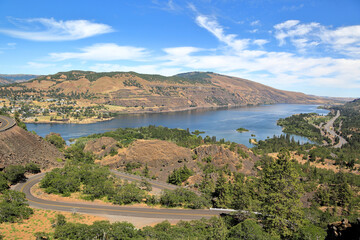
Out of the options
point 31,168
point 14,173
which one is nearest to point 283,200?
point 14,173

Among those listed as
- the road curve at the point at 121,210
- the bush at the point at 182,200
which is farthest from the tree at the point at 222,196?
the road curve at the point at 121,210

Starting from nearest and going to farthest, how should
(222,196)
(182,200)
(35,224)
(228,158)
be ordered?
(35,224) → (182,200) → (222,196) → (228,158)

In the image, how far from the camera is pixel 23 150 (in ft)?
206

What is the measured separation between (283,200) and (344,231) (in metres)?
6.63

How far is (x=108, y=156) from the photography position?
8362 centimetres

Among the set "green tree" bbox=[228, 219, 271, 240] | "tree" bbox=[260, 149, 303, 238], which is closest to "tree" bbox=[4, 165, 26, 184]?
"green tree" bbox=[228, 219, 271, 240]

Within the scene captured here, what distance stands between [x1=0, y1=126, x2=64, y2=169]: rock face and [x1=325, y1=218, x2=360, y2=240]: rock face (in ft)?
218

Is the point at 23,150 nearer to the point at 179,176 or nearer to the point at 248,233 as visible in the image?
the point at 179,176

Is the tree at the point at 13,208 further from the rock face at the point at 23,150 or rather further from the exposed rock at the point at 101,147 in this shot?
the exposed rock at the point at 101,147

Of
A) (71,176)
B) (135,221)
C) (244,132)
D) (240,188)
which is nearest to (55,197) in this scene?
(71,176)

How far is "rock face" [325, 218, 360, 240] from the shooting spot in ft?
76.0

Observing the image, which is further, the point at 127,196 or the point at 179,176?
the point at 179,176

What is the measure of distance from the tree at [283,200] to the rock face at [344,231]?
339cm

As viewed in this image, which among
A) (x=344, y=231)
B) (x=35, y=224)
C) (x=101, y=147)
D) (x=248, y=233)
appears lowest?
(x=101, y=147)
